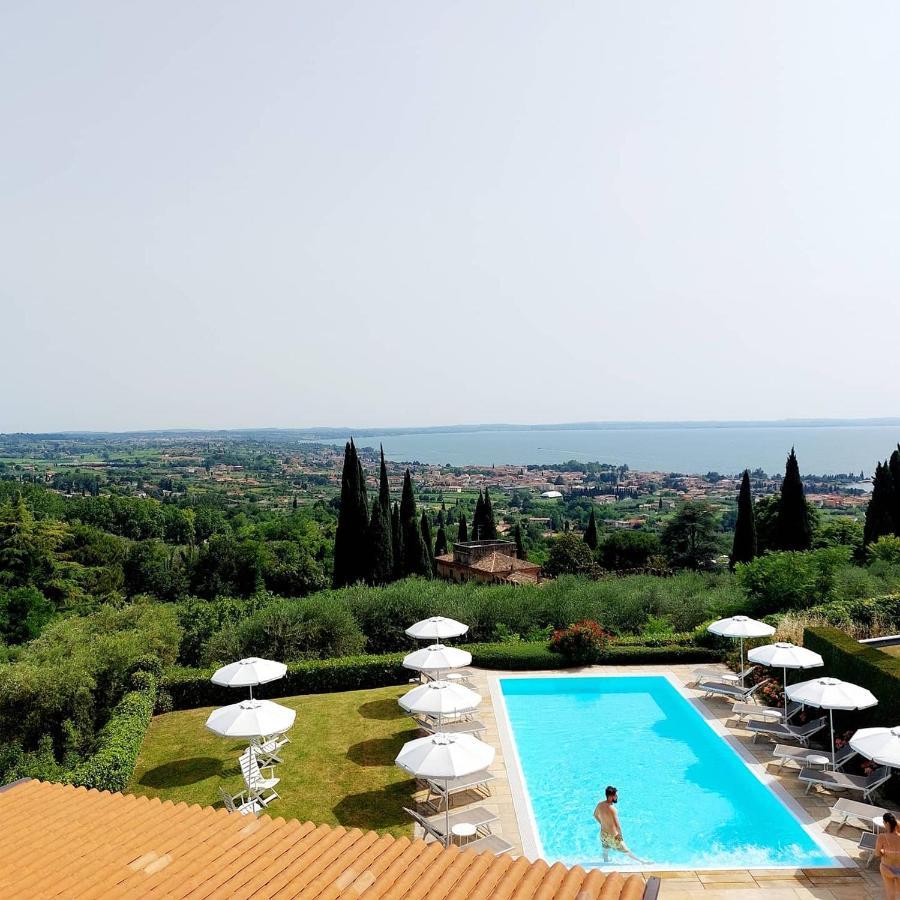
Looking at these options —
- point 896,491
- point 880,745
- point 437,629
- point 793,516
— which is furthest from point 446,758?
point 896,491

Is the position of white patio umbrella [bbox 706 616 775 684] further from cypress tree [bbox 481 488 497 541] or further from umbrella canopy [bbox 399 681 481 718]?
cypress tree [bbox 481 488 497 541]

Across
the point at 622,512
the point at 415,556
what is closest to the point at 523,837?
the point at 415,556

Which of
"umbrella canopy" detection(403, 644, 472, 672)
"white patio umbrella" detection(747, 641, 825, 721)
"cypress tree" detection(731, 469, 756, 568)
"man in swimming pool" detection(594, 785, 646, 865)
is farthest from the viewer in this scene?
"cypress tree" detection(731, 469, 756, 568)

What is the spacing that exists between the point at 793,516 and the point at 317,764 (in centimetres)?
2903

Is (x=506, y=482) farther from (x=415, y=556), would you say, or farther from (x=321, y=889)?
(x=321, y=889)

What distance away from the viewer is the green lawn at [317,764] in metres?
10.6

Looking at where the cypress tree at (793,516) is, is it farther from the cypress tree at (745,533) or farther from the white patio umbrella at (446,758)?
the white patio umbrella at (446,758)

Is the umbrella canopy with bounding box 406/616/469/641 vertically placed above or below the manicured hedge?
below

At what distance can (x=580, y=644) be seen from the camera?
1722 cm

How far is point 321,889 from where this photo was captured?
5.26 m

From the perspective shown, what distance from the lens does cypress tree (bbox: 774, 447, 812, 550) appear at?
3388 cm

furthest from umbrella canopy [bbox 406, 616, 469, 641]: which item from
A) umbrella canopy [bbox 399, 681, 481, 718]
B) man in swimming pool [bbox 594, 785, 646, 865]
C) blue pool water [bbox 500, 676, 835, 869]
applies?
man in swimming pool [bbox 594, 785, 646, 865]

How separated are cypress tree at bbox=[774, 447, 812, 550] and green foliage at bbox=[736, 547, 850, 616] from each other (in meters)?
16.4

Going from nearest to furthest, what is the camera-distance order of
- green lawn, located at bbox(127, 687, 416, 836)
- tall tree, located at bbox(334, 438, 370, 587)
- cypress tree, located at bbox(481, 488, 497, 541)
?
green lawn, located at bbox(127, 687, 416, 836) < tall tree, located at bbox(334, 438, 370, 587) < cypress tree, located at bbox(481, 488, 497, 541)
